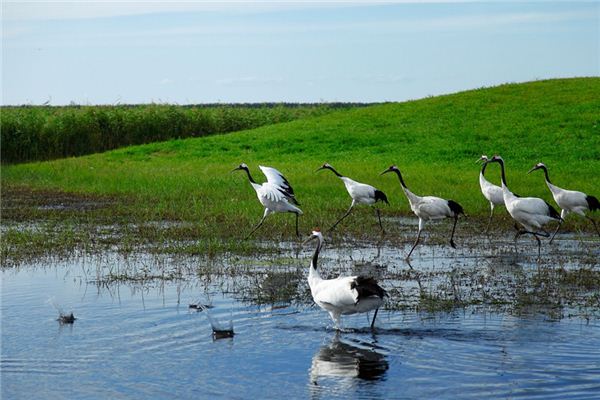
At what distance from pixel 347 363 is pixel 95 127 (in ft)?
98.5

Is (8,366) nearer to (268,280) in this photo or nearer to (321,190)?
(268,280)

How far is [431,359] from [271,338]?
5.76 ft

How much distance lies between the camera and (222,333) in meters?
9.78

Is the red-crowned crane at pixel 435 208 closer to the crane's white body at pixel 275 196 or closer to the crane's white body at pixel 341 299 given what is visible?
the crane's white body at pixel 275 196

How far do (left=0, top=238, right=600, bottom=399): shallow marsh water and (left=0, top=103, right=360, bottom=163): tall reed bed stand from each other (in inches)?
855

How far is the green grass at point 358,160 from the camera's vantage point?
19.3m

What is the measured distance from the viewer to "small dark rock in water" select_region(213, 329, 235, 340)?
32.0ft

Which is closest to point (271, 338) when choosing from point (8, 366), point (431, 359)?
point (431, 359)

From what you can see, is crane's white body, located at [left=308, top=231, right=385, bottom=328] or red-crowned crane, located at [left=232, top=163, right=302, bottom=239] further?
red-crowned crane, located at [left=232, top=163, right=302, bottom=239]

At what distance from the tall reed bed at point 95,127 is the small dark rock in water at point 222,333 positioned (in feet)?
85.3

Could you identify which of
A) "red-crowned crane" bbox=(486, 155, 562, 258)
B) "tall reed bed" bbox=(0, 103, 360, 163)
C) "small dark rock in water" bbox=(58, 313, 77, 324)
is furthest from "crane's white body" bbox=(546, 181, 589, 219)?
"tall reed bed" bbox=(0, 103, 360, 163)

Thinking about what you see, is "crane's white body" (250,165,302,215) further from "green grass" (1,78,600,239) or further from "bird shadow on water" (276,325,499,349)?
"bird shadow on water" (276,325,499,349)

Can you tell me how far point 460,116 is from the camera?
35312 millimetres

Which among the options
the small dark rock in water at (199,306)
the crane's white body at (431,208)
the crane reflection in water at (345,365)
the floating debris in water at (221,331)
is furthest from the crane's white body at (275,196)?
the crane reflection in water at (345,365)
